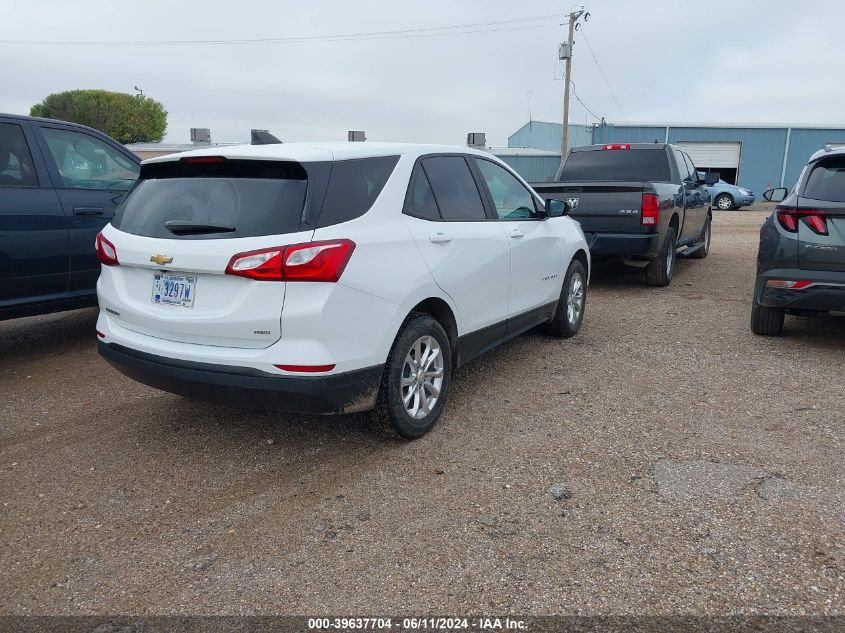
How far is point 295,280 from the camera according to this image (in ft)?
10.3

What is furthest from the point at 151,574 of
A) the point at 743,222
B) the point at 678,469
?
the point at 743,222

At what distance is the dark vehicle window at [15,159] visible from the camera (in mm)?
5023

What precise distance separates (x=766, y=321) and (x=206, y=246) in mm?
5078

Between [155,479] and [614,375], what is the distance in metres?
3.34

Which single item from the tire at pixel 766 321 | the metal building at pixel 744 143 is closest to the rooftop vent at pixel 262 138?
the tire at pixel 766 321

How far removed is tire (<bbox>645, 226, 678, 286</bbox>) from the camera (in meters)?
8.47

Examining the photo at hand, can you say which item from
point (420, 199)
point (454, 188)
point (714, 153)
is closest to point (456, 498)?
point (420, 199)

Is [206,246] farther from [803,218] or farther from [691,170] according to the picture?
[691,170]

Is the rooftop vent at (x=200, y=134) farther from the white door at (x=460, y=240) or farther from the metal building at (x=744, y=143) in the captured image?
the white door at (x=460, y=240)

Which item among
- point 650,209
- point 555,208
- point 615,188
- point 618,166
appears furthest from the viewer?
point 618,166

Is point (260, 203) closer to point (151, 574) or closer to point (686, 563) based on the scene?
point (151, 574)

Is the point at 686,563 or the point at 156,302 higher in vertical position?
the point at 156,302

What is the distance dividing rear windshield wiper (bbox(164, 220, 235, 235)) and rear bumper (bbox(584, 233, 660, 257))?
215 inches

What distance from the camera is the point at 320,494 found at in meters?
3.34
